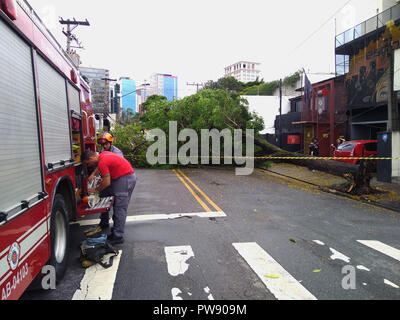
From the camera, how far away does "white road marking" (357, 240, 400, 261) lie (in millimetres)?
4758

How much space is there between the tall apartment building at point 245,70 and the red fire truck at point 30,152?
534ft

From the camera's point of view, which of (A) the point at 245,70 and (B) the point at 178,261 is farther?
(A) the point at 245,70

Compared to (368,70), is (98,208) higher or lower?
lower

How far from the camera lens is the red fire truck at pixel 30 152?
8.33ft

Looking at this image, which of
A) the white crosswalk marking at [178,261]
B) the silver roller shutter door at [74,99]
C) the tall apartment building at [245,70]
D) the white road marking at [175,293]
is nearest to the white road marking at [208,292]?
the white crosswalk marking at [178,261]

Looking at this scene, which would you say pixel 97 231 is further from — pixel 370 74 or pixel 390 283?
pixel 370 74

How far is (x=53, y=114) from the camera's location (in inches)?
163

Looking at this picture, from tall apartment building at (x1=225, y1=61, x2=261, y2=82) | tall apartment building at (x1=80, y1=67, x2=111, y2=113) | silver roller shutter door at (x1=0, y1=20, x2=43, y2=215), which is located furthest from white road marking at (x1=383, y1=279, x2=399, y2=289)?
tall apartment building at (x1=225, y1=61, x2=261, y2=82)

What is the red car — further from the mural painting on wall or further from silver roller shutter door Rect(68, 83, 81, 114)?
silver roller shutter door Rect(68, 83, 81, 114)

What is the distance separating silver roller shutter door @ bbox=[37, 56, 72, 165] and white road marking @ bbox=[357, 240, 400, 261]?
5235mm

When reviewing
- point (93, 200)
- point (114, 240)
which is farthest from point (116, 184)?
point (93, 200)

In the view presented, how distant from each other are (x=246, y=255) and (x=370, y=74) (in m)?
19.2
